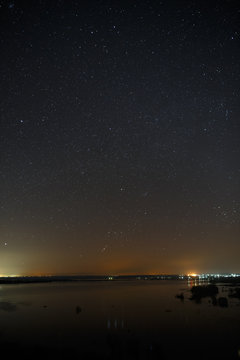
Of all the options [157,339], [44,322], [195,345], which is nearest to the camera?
[195,345]

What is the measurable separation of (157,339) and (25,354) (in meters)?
9.15

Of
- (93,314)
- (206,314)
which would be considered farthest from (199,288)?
(93,314)

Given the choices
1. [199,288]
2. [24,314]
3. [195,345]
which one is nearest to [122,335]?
[195,345]

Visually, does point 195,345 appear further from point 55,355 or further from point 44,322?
point 44,322

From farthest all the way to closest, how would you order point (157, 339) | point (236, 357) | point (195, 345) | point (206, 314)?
point (206, 314) < point (157, 339) < point (195, 345) < point (236, 357)

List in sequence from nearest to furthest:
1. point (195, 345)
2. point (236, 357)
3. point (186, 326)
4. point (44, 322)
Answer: point (236, 357)
point (195, 345)
point (186, 326)
point (44, 322)

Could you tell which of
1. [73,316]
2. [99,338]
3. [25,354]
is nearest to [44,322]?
[73,316]

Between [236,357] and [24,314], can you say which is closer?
[236,357]

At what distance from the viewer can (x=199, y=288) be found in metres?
52.2

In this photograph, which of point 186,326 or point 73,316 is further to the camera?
point 73,316

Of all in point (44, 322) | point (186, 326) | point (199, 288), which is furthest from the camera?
point (199, 288)

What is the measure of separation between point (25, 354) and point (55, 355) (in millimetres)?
1787

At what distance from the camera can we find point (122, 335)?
2228cm

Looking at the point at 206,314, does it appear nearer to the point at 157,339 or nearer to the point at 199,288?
the point at 157,339
